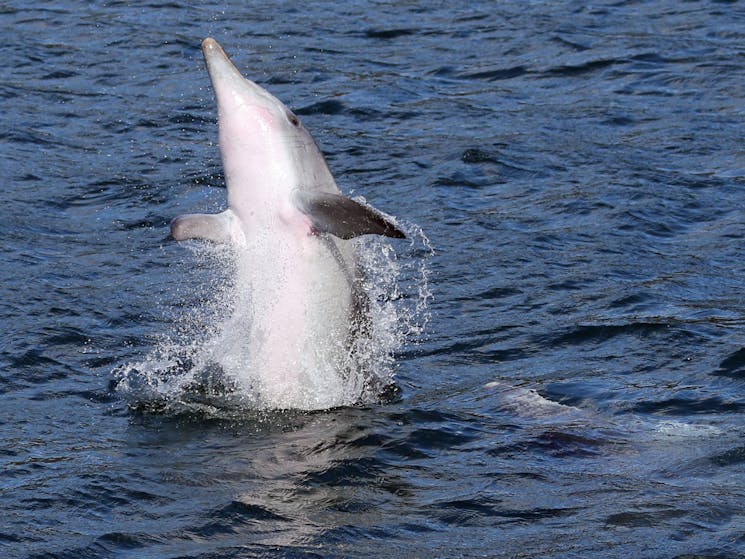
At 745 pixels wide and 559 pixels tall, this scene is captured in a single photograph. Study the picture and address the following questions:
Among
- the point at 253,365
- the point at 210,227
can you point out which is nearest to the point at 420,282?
the point at 253,365

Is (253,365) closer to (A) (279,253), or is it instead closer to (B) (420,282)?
(A) (279,253)

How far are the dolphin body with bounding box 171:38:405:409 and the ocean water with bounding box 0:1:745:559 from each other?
0.27 m

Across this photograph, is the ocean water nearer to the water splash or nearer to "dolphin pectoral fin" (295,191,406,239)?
the water splash

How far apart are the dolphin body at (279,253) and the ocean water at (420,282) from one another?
10.6 inches

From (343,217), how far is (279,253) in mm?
598

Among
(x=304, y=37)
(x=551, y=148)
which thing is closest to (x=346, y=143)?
(x=551, y=148)

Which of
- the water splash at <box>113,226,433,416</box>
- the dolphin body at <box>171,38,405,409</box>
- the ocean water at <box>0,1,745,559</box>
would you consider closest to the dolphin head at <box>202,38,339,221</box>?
the dolphin body at <box>171,38,405,409</box>

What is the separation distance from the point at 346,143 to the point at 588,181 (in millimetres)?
2626

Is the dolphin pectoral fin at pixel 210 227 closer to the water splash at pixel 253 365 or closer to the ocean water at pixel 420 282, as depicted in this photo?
the water splash at pixel 253 365

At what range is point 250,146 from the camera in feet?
28.5

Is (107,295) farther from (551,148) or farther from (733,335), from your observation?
(551,148)

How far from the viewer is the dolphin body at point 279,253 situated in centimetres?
866

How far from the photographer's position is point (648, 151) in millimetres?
14391

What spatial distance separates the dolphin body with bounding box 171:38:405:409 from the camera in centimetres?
866
